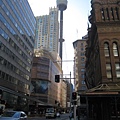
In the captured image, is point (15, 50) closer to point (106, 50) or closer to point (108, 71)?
point (106, 50)

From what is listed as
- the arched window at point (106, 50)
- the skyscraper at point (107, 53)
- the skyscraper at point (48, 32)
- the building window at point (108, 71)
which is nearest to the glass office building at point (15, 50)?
the skyscraper at point (107, 53)

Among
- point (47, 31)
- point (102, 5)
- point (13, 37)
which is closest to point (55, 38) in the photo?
point (47, 31)

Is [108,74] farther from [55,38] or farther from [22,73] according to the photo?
[55,38]

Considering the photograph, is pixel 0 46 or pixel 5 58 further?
pixel 5 58

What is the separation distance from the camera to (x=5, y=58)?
44875mm

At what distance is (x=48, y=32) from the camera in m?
188

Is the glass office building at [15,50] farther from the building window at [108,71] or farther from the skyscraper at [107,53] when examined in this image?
the building window at [108,71]

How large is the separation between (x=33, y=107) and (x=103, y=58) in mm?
54135

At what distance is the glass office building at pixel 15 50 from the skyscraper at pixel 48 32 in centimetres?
11413

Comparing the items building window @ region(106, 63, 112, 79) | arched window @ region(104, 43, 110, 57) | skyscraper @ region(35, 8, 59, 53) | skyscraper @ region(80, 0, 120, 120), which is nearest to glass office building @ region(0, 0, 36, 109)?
skyscraper @ region(80, 0, 120, 120)

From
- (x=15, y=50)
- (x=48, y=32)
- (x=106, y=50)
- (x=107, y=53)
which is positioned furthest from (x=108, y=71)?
(x=48, y=32)

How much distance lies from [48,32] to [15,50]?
454ft

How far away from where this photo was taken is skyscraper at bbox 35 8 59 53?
7200 inches

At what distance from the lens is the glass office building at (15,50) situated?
43656mm
